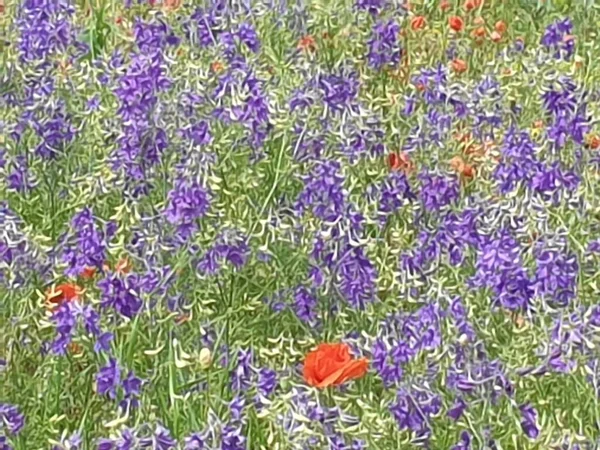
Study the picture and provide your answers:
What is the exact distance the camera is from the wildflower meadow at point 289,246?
5.93ft

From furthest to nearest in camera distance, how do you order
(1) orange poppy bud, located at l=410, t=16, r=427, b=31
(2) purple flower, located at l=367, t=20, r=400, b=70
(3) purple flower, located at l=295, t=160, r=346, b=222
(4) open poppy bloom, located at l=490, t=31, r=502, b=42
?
(4) open poppy bloom, located at l=490, t=31, r=502, b=42 → (1) orange poppy bud, located at l=410, t=16, r=427, b=31 → (2) purple flower, located at l=367, t=20, r=400, b=70 → (3) purple flower, located at l=295, t=160, r=346, b=222

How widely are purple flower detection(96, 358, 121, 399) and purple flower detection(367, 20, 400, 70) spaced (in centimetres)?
152

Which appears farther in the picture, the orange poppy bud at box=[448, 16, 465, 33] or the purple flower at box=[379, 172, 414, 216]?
the orange poppy bud at box=[448, 16, 465, 33]

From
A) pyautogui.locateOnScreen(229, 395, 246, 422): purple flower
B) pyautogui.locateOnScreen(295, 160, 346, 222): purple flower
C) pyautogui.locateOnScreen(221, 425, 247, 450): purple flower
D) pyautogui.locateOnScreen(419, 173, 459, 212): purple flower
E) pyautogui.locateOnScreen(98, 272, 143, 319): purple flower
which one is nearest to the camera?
pyautogui.locateOnScreen(221, 425, 247, 450): purple flower

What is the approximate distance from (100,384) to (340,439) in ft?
1.64

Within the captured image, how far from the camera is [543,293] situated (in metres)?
1.93

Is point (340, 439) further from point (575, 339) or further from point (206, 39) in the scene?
point (206, 39)

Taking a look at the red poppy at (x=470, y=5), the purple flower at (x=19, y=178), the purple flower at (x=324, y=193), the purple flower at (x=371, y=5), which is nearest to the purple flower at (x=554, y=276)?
the purple flower at (x=324, y=193)

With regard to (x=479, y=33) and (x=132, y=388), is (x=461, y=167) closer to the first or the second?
(x=132, y=388)

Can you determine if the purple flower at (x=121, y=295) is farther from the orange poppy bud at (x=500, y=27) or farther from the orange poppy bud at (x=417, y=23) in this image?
the orange poppy bud at (x=500, y=27)

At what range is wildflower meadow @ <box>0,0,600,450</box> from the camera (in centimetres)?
181

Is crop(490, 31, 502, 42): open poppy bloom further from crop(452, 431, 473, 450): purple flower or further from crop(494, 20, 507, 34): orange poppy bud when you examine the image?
crop(452, 431, 473, 450): purple flower

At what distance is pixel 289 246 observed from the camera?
2408 millimetres

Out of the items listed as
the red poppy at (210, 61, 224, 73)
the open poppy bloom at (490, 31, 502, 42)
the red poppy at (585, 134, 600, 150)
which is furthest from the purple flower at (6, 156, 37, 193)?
the open poppy bloom at (490, 31, 502, 42)
